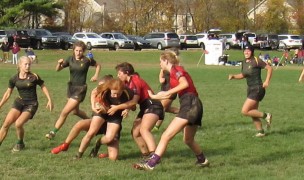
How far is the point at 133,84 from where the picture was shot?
9.68 meters

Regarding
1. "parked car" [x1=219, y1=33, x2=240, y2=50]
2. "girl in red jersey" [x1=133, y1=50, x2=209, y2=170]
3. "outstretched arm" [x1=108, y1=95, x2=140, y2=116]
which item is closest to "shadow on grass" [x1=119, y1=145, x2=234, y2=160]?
"outstretched arm" [x1=108, y1=95, x2=140, y2=116]

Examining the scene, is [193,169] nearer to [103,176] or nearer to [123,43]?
[103,176]

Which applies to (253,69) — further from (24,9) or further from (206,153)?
(24,9)

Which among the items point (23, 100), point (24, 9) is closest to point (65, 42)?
point (24, 9)

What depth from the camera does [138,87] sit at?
9703 mm

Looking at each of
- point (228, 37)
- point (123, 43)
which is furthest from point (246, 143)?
point (228, 37)

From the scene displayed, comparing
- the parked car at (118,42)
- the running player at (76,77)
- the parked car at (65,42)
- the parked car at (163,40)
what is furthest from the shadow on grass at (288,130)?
the parked car at (118,42)

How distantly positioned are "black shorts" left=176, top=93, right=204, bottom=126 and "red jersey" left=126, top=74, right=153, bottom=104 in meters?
1.10

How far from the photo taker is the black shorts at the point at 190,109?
8734 mm

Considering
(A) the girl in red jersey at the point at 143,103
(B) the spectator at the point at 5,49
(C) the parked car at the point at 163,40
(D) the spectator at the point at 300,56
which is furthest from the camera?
(C) the parked car at the point at 163,40

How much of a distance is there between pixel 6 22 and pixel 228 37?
26.6 metres

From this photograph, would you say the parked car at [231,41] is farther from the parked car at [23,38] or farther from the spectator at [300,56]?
the parked car at [23,38]

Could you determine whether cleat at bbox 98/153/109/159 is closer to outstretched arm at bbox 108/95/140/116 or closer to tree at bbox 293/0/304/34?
outstretched arm at bbox 108/95/140/116

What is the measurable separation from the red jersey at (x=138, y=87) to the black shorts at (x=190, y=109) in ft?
3.60
